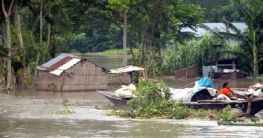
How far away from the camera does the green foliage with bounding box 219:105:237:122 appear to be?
15969 millimetres

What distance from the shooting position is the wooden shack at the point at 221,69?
36531 mm

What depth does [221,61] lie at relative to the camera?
121ft

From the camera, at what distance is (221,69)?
3722 centimetres

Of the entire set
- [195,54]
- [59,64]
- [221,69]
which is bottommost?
[221,69]

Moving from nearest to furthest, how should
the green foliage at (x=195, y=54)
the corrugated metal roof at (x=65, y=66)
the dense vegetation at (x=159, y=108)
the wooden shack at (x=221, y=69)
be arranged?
the dense vegetation at (x=159, y=108)
the corrugated metal roof at (x=65, y=66)
the wooden shack at (x=221, y=69)
the green foliage at (x=195, y=54)

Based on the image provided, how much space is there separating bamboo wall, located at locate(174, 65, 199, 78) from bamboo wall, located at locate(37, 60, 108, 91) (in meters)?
10.0

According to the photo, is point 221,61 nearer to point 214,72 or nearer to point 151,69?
point 214,72

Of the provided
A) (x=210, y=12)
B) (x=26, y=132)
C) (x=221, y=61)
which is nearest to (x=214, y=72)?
(x=221, y=61)

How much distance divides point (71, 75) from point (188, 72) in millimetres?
12560

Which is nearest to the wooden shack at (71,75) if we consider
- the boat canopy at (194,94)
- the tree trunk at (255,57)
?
the boat canopy at (194,94)

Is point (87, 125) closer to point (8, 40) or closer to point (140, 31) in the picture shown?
point (8, 40)

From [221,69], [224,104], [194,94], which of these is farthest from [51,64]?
[221,69]

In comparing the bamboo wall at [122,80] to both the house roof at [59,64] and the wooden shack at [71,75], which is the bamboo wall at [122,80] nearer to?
the wooden shack at [71,75]

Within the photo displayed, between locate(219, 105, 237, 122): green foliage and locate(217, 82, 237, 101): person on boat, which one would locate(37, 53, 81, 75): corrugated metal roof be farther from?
locate(219, 105, 237, 122): green foliage
